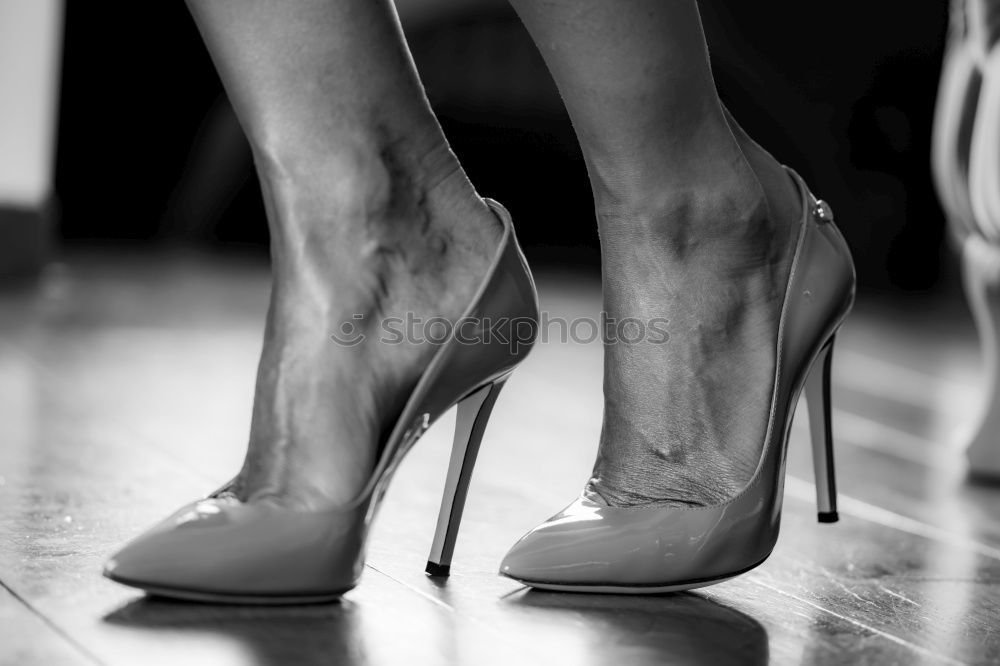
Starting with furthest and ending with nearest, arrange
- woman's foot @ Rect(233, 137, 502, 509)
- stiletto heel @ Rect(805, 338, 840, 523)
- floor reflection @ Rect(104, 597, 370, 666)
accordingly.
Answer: stiletto heel @ Rect(805, 338, 840, 523)
woman's foot @ Rect(233, 137, 502, 509)
floor reflection @ Rect(104, 597, 370, 666)

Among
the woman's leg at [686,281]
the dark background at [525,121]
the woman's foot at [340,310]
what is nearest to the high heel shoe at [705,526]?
the woman's leg at [686,281]

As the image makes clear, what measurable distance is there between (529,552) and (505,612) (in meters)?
0.05

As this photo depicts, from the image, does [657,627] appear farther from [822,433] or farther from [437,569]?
[822,433]

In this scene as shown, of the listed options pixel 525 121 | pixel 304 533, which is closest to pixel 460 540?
pixel 304 533

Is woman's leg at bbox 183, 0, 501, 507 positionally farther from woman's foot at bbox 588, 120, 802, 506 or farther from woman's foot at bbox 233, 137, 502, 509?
woman's foot at bbox 588, 120, 802, 506

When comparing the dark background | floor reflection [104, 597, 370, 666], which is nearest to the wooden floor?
floor reflection [104, 597, 370, 666]

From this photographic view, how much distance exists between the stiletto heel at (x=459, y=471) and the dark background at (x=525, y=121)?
2.43m

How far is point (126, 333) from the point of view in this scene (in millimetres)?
1697

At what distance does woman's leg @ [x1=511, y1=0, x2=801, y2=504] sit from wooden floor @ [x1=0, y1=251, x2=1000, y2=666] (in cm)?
8

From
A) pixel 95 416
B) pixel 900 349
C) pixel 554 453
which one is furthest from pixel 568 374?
pixel 900 349

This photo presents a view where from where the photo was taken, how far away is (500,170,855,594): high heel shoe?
652 millimetres

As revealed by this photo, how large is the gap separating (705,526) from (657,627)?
9 cm

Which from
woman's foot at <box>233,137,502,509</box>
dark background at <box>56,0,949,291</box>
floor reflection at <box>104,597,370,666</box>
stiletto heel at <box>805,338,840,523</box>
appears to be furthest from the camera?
dark background at <box>56,0,949,291</box>

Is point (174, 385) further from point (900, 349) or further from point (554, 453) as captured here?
point (900, 349)
